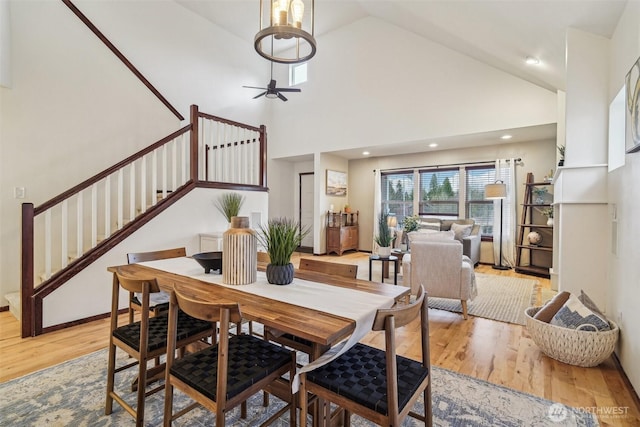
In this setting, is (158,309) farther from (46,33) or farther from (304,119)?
(304,119)

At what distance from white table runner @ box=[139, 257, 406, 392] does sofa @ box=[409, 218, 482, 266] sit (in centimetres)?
431

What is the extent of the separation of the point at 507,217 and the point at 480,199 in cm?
63

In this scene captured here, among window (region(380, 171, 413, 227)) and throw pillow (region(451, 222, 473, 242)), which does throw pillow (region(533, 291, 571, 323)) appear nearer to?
throw pillow (region(451, 222, 473, 242))

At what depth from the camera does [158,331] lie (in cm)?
169

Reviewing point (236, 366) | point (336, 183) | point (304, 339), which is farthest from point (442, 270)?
point (336, 183)

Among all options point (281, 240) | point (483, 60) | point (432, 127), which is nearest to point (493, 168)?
point (432, 127)

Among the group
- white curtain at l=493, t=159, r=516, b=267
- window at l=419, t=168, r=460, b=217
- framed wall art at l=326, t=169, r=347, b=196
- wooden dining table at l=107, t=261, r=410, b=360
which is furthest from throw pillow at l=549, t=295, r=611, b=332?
framed wall art at l=326, t=169, r=347, b=196

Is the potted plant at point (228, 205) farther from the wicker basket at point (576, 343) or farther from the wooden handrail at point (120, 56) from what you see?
the wicker basket at point (576, 343)

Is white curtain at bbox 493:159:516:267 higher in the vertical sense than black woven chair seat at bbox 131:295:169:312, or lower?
higher

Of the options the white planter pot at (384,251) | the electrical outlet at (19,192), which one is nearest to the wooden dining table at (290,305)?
the white planter pot at (384,251)

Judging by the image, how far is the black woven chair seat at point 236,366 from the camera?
3.92ft

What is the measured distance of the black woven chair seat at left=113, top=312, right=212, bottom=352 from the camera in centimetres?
157

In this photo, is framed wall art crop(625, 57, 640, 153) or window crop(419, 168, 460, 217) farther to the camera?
window crop(419, 168, 460, 217)

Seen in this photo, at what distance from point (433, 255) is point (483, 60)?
3710mm
